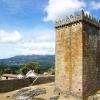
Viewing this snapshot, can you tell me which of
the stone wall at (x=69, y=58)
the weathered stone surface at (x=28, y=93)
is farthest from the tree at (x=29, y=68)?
the stone wall at (x=69, y=58)

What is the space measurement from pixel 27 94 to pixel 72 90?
240 inches

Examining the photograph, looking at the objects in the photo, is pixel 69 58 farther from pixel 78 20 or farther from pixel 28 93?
pixel 28 93

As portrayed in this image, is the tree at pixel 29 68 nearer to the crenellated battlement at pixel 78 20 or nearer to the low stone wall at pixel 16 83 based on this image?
the low stone wall at pixel 16 83

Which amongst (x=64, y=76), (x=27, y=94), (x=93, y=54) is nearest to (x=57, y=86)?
(x=64, y=76)

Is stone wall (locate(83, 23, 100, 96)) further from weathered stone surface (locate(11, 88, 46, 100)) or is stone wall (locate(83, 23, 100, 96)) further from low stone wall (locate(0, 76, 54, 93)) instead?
low stone wall (locate(0, 76, 54, 93))

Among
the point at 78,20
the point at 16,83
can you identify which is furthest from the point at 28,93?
the point at 78,20

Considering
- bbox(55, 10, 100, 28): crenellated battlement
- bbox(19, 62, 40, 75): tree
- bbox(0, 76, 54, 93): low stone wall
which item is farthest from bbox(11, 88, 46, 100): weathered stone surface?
bbox(19, 62, 40, 75): tree

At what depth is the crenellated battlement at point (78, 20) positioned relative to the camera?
982 inches

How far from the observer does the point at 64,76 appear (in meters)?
26.5

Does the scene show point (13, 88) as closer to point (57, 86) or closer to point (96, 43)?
point (57, 86)

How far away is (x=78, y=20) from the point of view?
2506 centimetres

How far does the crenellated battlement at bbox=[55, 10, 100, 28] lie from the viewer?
24938 millimetres

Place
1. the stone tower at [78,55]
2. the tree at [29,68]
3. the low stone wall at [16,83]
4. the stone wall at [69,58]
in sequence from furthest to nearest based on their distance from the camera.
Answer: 1. the tree at [29,68]
2. the low stone wall at [16,83]
3. the stone wall at [69,58]
4. the stone tower at [78,55]

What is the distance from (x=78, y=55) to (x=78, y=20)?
381 centimetres
